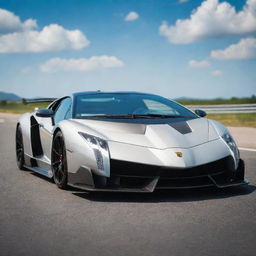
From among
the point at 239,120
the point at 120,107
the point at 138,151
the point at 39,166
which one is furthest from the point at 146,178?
the point at 239,120

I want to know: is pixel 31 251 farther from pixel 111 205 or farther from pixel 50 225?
pixel 111 205

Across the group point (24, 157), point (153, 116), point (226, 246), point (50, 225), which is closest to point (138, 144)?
point (153, 116)

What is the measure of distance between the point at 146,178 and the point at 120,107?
5.32ft

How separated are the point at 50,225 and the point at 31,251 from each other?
88 centimetres

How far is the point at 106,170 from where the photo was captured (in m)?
5.81

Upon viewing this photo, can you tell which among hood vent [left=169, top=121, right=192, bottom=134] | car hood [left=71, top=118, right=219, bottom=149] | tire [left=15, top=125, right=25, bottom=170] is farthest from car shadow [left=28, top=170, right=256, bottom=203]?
tire [left=15, top=125, right=25, bottom=170]

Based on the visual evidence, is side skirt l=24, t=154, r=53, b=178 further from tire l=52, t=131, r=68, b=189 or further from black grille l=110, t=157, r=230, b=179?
black grille l=110, t=157, r=230, b=179

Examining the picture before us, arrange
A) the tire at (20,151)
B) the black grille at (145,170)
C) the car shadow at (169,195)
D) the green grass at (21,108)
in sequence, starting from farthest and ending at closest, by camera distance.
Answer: the green grass at (21,108) → the tire at (20,151) → the car shadow at (169,195) → the black grille at (145,170)

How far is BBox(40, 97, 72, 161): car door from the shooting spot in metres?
7.24

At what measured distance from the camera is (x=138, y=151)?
5895 mm

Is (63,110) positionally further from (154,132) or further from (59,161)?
(154,132)

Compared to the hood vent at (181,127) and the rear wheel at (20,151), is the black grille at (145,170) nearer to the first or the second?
the hood vent at (181,127)

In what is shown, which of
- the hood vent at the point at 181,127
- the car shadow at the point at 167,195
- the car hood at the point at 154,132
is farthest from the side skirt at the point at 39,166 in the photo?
the hood vent at the point at 181,127

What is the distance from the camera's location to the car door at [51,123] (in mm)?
7242
